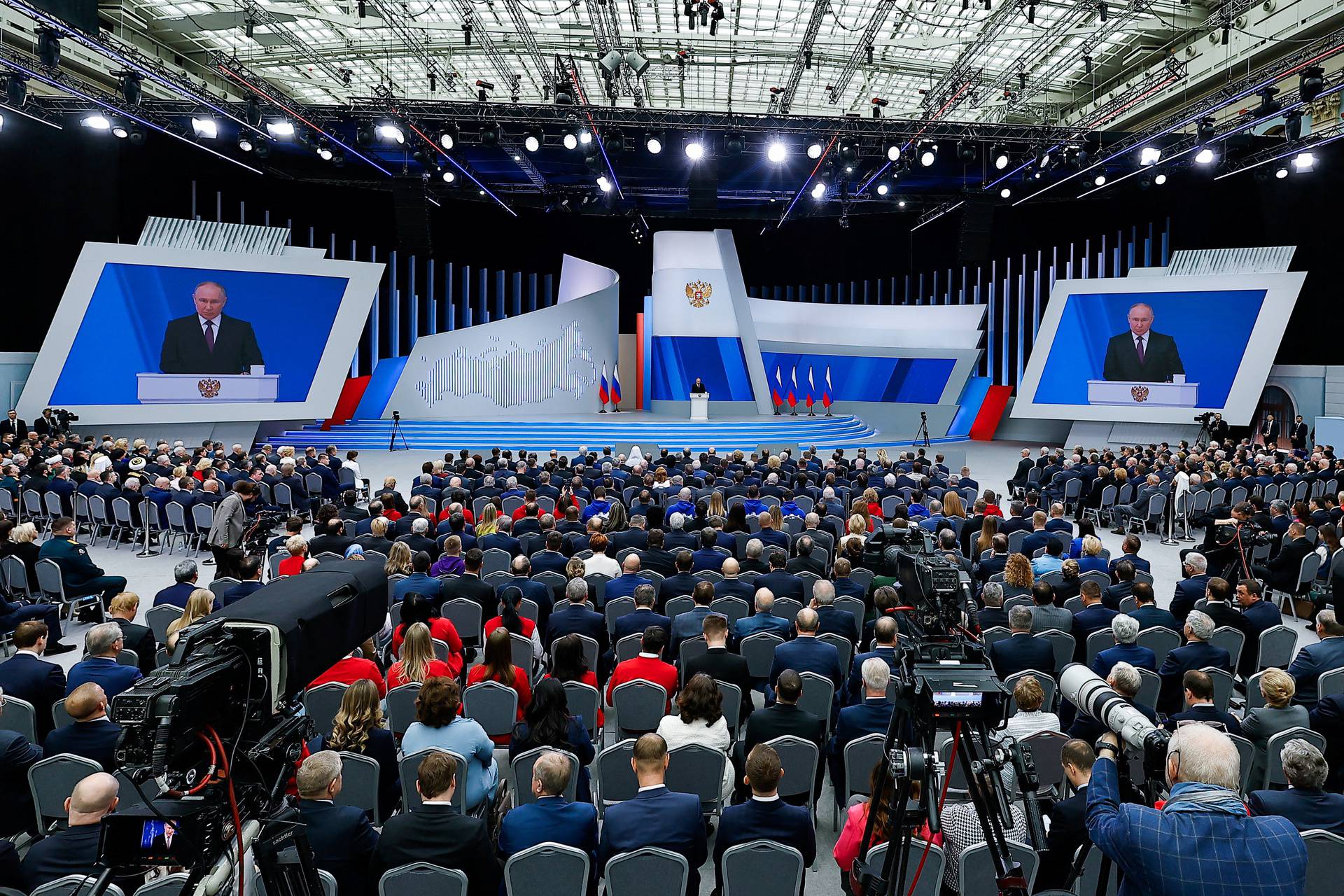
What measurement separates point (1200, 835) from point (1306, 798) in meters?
1.53

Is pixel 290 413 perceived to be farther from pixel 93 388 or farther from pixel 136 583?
pixel 136 583

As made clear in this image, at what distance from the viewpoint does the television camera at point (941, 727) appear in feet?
8.19

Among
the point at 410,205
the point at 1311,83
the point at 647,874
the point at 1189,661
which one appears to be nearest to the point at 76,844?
the point at 647,874

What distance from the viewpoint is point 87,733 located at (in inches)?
150

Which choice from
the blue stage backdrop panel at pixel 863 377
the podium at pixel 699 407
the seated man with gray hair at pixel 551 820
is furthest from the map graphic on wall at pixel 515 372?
the seated man with gray hair at pixel 551 820

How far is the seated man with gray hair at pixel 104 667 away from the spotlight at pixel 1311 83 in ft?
56.5

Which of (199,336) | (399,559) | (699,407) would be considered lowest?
(399,559)

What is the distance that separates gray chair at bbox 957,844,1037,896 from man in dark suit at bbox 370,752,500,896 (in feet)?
5.51

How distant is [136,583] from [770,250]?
82.7ft

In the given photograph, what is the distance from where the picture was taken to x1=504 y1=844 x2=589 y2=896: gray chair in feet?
9.52

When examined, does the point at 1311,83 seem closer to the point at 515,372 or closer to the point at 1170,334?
the point at 1170,334

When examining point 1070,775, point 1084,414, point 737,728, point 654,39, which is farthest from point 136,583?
point 1084,414

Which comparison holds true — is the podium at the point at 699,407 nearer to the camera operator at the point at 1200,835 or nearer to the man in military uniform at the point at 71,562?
the man in military uniform at the point at 71,562

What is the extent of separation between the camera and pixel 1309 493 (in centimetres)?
1252
